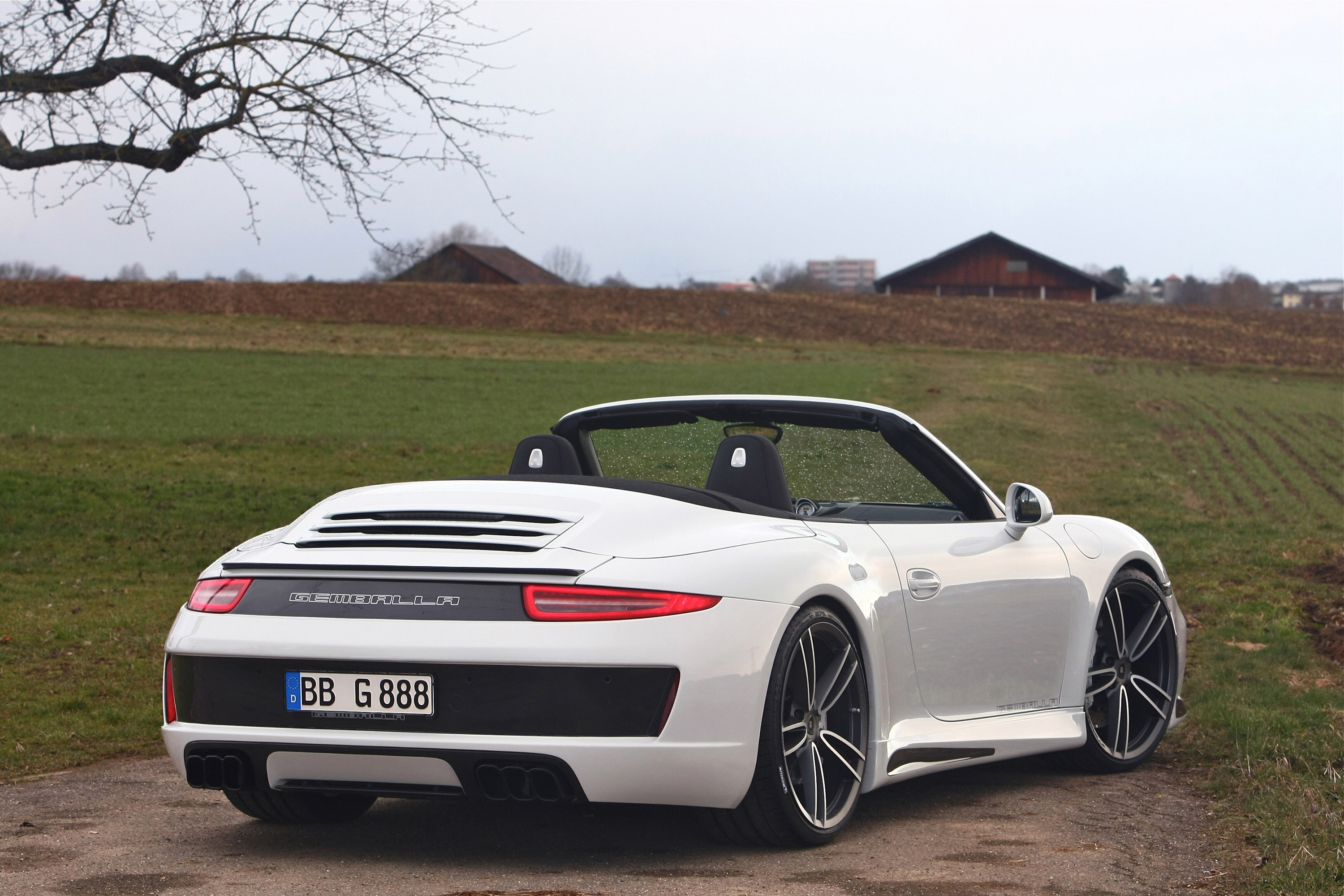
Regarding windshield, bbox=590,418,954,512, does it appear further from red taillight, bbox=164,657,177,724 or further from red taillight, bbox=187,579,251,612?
red taillight, bbox=164,657,177,724

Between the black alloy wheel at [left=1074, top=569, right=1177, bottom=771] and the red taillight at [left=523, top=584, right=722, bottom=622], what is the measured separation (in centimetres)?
238

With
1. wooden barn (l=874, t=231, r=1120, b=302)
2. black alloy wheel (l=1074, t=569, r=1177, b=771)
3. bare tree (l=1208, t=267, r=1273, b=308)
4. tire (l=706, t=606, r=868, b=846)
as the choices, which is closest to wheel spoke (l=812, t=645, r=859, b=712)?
tire (l=706, t=606, r=868, b=846)

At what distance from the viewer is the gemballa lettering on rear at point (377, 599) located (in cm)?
404

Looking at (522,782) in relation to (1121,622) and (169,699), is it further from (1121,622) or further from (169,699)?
(1121,622)

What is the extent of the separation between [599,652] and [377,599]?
2.08ft

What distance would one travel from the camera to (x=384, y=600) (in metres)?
4.09

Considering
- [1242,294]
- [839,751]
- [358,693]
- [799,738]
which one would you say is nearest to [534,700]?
[358,693]

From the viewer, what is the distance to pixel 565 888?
3881 mm

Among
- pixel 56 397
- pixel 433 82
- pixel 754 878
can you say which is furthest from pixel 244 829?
pixel 56 397

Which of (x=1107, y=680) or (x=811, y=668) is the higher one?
(x=811, y=668)

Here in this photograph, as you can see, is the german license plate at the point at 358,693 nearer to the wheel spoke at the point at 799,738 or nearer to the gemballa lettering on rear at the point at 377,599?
the gemballa lettering on rear at the point at 377,599

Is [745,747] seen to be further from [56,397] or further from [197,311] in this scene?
[197,311]

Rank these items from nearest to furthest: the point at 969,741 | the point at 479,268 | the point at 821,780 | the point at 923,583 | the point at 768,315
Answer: the point at 821,780
the point at 923,583
the point at 969,741
the point at 768,315
the point at 479,268

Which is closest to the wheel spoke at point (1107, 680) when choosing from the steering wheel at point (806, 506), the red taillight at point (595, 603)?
the steering wheel at point (806, 506)
